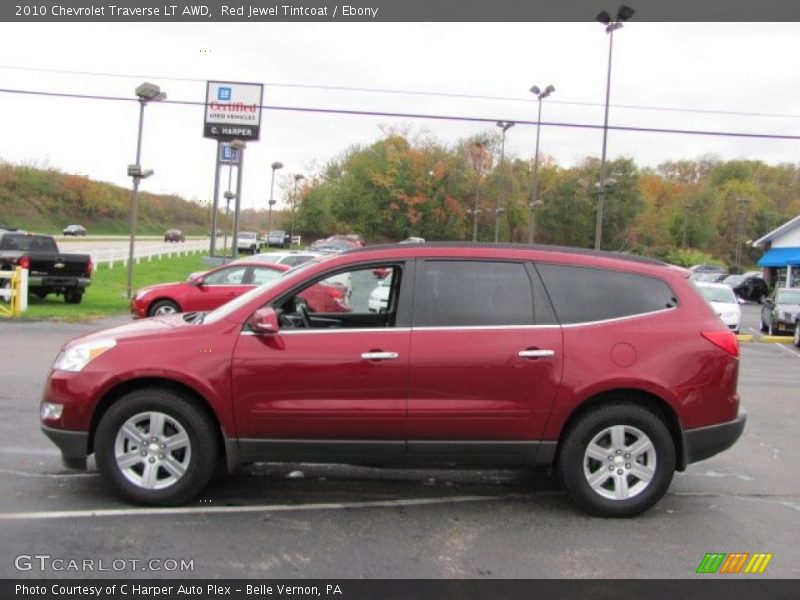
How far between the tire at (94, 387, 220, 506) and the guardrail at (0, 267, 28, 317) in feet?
43.7

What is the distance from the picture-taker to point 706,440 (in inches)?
187

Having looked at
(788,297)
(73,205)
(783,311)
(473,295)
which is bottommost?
(783,311)

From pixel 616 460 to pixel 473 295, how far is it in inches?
56.7

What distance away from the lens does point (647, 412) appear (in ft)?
15.5

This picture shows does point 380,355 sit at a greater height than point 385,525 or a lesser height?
greater

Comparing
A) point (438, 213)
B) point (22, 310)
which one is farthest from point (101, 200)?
point (22, 310)

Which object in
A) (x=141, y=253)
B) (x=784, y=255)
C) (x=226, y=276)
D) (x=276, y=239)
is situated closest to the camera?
(x=226, y=276)

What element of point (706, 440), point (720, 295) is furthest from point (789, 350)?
point (706, 440)

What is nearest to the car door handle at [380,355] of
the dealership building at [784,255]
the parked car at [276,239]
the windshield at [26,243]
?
the windshield at [26,243]

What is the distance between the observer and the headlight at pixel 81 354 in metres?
4.62

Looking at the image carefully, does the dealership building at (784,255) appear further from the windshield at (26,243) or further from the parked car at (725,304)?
the windshield at (26,243)

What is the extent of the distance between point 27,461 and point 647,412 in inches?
183
